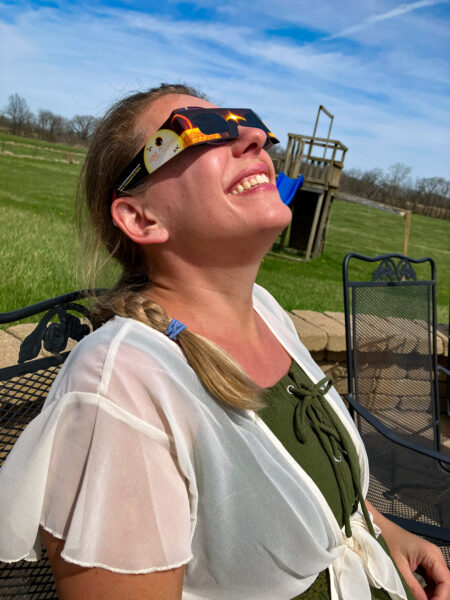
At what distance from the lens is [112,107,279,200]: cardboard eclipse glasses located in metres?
1.38

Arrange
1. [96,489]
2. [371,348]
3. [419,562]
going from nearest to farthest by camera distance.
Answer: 1. [96,489]
2. [419,562]
3. [371,348]

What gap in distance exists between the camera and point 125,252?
5.35ft

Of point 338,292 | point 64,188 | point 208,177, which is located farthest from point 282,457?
point 64,188

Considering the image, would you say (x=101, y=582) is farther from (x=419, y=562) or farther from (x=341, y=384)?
(x=341, y=384)

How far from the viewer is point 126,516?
3.31ft

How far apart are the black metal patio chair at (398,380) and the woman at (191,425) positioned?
1.09m

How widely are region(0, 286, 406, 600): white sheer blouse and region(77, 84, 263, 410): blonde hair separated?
44 mm

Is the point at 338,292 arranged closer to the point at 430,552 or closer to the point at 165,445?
the point at 430,552

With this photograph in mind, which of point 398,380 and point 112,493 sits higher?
point 112,493

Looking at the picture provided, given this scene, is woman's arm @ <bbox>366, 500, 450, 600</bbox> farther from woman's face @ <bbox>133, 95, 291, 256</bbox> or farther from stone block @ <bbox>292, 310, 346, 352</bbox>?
stone block @ <bbox>292, 310, 346, 352</bbox>

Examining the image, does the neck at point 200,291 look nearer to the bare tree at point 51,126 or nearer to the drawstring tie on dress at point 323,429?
the drawstring tie on dress at point 323,429

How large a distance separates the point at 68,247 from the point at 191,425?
5.92m

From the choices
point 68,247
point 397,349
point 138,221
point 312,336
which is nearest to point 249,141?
point 138,221

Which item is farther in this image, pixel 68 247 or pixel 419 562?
pixel 68 247
